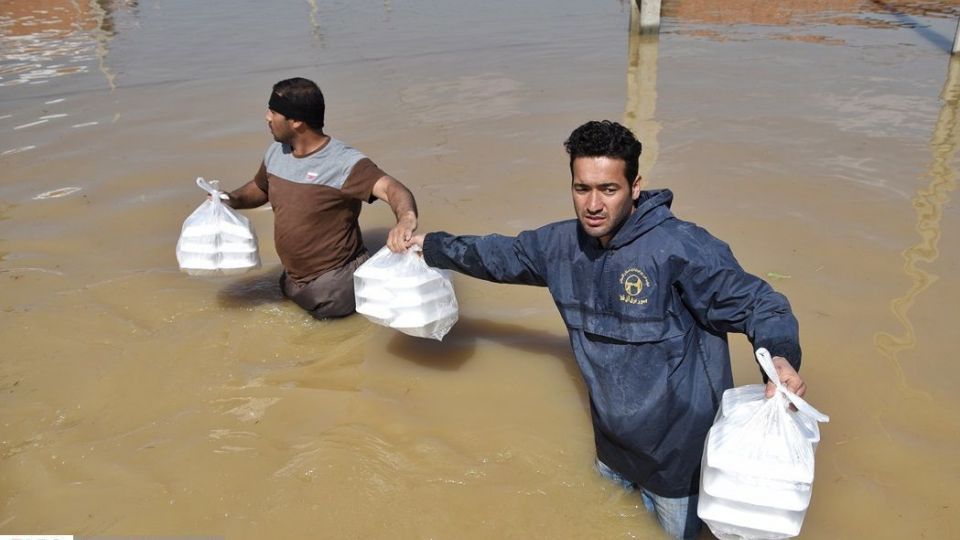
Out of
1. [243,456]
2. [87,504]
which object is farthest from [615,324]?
[87,504]

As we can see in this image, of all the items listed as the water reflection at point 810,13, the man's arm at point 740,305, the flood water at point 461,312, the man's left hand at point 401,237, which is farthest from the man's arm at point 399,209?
the water reflection at point 810,13

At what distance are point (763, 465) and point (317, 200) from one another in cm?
251

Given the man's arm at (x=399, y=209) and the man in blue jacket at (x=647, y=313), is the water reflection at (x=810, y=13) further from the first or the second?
the man in blue jacket at (x=647, y=313)

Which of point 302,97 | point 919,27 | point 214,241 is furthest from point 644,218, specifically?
point 919,27

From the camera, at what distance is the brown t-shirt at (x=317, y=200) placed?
12.0ft

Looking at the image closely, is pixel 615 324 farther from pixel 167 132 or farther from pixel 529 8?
pixel 529 8

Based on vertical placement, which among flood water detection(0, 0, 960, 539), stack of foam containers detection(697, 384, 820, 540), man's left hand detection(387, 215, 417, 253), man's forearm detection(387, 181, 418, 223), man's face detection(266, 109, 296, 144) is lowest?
flood water detection(0, 0, 960, 539)

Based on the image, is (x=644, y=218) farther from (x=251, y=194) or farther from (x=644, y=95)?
(x=644, y=95)

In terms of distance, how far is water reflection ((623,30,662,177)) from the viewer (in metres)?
6.58

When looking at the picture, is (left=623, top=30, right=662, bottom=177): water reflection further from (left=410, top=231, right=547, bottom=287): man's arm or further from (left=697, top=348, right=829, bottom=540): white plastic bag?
(left=697, top=348, right=829, bottom=540): white plastic bag

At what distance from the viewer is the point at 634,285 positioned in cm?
230

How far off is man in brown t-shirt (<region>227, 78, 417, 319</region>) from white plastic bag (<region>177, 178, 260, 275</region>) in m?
0.21

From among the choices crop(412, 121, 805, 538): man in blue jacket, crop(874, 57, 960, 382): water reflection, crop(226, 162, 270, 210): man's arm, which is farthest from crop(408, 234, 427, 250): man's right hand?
crop(874, 57, 960, 382): water reflection

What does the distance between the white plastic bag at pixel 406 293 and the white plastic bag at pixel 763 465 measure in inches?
56.5
